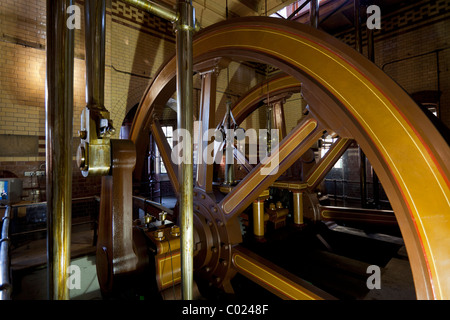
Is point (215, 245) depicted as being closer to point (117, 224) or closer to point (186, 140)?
point (117, 224)

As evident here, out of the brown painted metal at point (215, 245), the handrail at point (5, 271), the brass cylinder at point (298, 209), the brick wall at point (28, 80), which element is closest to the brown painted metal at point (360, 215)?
the brass cylinder at point (298, 209)

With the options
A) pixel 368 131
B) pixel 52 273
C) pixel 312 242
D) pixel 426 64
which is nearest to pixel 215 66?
pixel 368 131

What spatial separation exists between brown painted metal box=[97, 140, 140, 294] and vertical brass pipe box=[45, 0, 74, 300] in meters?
0.69

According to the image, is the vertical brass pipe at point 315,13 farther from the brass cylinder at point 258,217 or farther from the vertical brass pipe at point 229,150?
the brass cylinder at point 258,217

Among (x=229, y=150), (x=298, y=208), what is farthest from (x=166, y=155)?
(x=298, y=208)

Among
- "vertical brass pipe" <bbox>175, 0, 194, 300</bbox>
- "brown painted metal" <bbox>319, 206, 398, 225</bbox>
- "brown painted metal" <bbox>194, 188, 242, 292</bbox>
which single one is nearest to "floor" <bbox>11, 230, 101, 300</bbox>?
"brown painted metal" <bbox>194, 188, 242, 292</bbox>

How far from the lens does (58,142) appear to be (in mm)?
576

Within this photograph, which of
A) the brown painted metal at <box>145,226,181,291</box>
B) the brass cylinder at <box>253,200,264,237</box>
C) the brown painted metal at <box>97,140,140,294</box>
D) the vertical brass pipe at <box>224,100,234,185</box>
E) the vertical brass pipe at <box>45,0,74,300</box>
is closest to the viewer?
the vertical brass pipe at <box>45,0,74,300</box>

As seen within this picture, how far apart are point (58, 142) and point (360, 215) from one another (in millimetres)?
3289

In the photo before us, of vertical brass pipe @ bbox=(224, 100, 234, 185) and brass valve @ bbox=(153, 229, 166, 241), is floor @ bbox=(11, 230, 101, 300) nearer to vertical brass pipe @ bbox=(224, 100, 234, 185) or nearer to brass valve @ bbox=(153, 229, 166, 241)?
brass valve @ bbox=(153, 229, 166, 241)

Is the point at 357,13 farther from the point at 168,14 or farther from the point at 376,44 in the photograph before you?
the point at 168,14

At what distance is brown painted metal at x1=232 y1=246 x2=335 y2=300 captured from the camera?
4.96 feet

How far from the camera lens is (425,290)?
98 centimetres

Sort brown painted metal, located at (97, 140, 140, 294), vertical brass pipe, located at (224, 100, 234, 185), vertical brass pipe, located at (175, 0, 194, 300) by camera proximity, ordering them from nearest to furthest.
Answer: vertical brass pipe, located at (175, 0, 194, 300)
brown painted metal, located at (97, 140, 140, 294)
vertical brass pipe, located at (224, 100, 234, 185)
